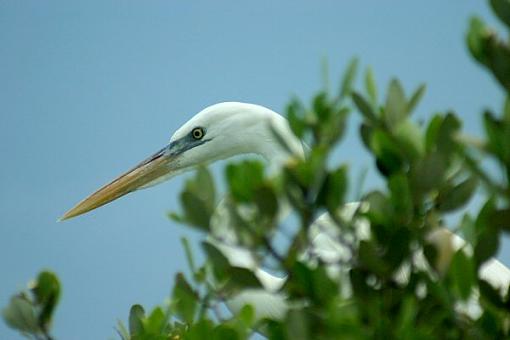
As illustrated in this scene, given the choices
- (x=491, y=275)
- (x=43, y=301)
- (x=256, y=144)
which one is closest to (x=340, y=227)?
(x=43, y=301)

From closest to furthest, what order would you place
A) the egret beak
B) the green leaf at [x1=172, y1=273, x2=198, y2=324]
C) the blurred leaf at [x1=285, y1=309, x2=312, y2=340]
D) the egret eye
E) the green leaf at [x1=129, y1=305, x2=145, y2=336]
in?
the blurred leaf at [x1=285, y1=309, x2=312, y2=340] → the green leaf at [x1=172, y1=273, x2=198, y2=324] → the green leaf at [x1=129, y1=305, x2=145, y2=336] → the egret eye → the egret beak

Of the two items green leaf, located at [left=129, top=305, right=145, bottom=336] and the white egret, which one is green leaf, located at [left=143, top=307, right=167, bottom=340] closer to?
green leaf, located at [left=129, top=305, right=145, bottom=336]

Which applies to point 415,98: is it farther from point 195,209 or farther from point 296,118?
point 195,209

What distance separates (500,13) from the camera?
3.52 feet

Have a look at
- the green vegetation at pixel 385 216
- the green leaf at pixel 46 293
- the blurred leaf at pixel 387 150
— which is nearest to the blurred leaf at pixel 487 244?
the green vegetation at pixel 385 216

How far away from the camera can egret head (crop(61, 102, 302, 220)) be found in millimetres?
4176

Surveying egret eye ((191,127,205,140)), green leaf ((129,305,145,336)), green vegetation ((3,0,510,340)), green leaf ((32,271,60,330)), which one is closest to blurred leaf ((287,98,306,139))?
green vegetation ((3,0,510,340))

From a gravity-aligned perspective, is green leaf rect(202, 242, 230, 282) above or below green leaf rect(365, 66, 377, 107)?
below

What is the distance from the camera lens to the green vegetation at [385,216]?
978 mm

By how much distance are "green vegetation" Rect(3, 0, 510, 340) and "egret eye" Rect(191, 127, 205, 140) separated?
327cm

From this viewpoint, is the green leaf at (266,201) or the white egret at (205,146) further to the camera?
the white egret at (205,146)

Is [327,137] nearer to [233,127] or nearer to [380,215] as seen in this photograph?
[380,215]

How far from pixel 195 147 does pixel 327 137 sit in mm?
3404

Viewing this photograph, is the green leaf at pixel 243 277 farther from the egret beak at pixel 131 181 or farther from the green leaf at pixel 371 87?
the egret beak at pixel 131 181
